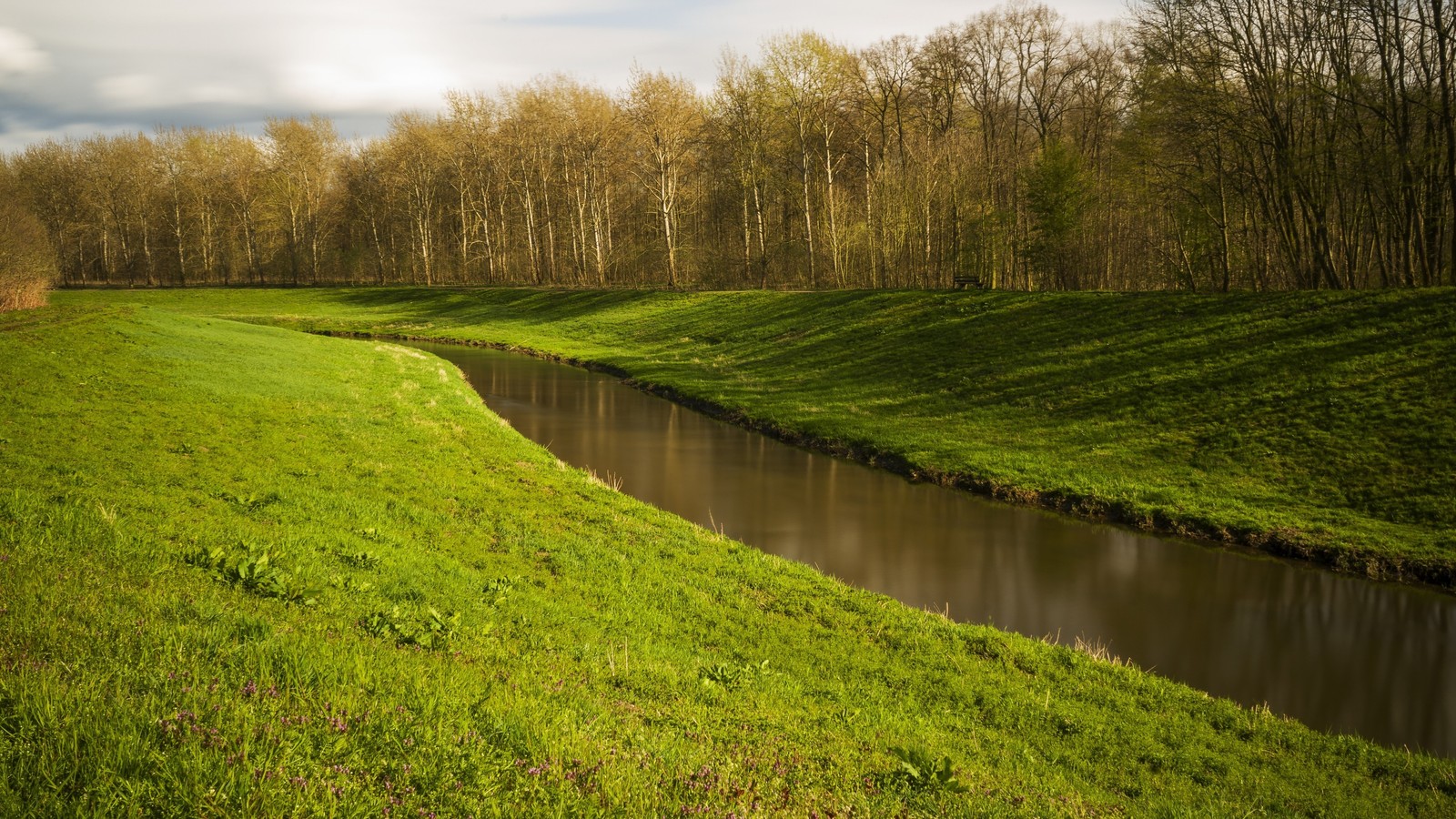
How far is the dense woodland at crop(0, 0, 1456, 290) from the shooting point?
→ 87.2ft

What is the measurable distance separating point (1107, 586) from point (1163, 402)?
10.4 meters

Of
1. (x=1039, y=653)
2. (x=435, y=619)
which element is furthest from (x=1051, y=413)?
(x=435, y=619)

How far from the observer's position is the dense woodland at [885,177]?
26.6m

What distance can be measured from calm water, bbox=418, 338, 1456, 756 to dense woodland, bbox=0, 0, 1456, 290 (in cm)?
1663

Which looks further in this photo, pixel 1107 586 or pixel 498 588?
pixel 1107 586

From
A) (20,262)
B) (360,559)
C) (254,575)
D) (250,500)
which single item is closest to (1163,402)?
(360,559)

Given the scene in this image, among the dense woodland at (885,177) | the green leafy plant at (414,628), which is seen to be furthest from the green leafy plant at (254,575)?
the dense woodland at (885,177)

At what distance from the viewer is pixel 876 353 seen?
109ft

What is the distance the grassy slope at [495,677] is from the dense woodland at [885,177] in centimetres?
2343

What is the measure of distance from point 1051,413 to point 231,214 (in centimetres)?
9366

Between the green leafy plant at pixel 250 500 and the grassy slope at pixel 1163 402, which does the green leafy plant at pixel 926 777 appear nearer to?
the green leafy plant at pixel 250 500

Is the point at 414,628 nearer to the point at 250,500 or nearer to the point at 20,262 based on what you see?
the point at 250,500

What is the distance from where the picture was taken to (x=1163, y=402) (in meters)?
22.1

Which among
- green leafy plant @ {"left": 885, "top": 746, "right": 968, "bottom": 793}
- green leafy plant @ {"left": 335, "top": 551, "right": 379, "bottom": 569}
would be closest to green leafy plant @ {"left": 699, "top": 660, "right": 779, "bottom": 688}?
green leafy plant @ {"left": 885, "top": 746, "right": 968, "bottom": 793}
